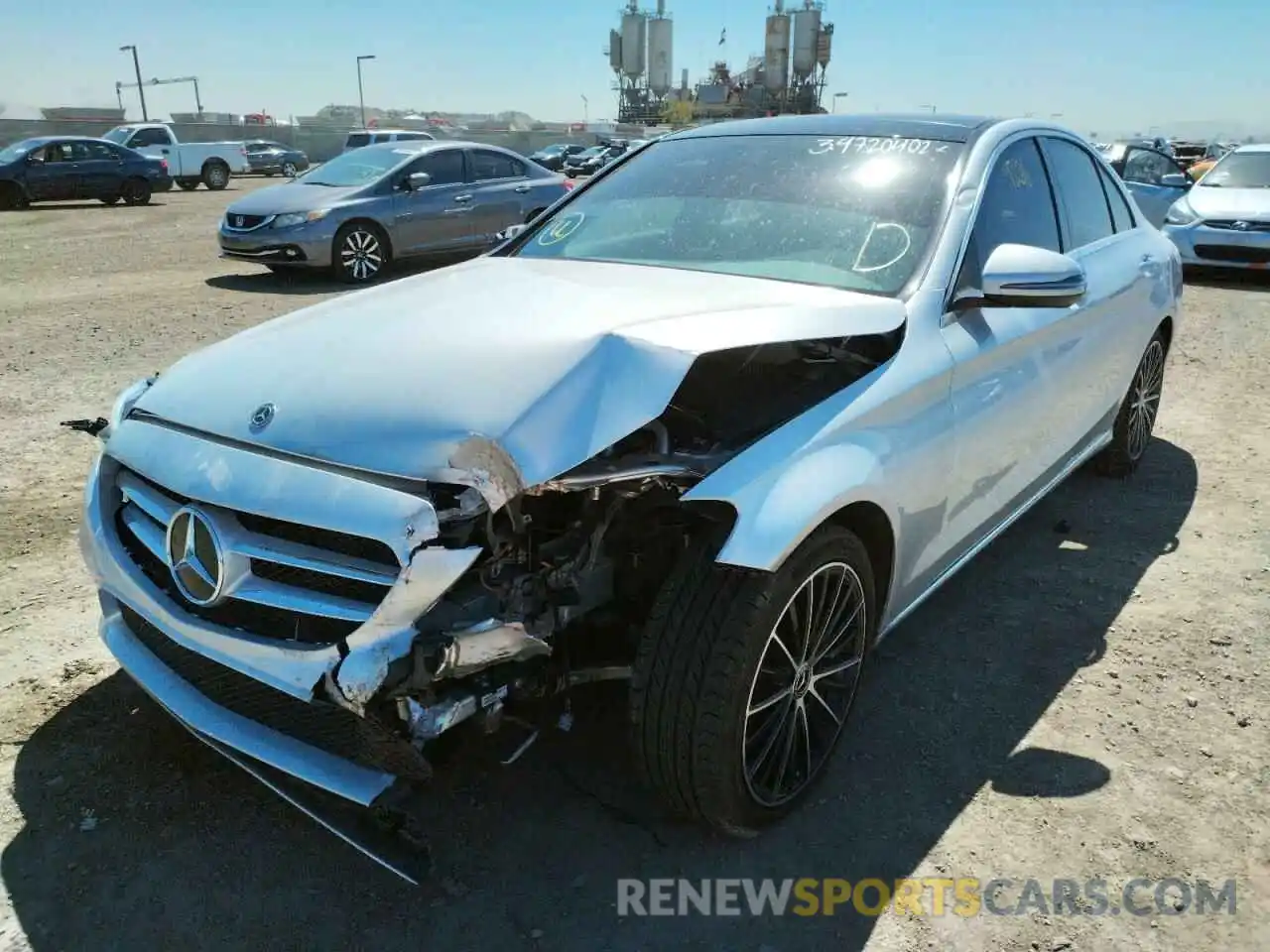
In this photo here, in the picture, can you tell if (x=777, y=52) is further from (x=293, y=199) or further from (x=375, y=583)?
(x=375, y=583)

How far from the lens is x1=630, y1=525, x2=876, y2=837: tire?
6.99 feet

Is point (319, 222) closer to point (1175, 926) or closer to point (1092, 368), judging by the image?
point (1092, 368)

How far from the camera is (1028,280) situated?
8.79ft

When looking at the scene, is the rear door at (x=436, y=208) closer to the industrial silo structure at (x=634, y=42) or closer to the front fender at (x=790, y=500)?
the front fender at (x=790, y=500)

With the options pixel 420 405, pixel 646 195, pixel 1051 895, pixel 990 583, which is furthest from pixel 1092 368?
pixel 420 405

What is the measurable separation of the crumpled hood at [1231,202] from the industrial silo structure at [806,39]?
256ft

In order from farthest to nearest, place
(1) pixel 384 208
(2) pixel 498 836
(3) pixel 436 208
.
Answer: (3) pixel 436 208
(1) pixel 384 208
(2) pixel 498 836

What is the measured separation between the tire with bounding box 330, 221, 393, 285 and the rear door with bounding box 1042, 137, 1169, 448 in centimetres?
817

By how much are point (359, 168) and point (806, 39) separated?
8035 cm

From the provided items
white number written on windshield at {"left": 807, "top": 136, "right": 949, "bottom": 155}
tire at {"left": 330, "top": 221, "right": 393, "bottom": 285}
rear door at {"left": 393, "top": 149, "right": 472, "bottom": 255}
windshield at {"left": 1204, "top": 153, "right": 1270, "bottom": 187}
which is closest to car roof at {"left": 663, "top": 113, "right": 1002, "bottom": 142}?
white number written on windshield at {"left": 807, "top": 136, "right": 949, "bottom": 155}

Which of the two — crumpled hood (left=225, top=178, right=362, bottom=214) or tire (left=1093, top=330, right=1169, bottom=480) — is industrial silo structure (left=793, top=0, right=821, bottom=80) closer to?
crumpled hood (left=225, top=178, right=362, bottom=214)

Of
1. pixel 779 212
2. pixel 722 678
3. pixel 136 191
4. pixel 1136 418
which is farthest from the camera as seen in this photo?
pixel 136 191

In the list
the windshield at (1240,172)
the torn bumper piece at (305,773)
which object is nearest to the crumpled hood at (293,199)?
the torn bumper piece at (305,773)

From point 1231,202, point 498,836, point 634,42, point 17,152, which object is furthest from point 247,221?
point 634,42
